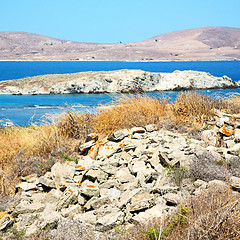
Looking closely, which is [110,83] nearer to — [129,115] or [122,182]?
[129,115]

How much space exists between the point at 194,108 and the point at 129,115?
182 centimetres

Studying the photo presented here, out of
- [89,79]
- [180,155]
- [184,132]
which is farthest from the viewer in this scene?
[89,79]

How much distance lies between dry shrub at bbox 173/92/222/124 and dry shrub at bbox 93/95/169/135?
18.7 inches

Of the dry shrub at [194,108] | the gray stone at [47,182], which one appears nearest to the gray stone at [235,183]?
the gray stone at [47,182]

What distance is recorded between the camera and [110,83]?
36.0 m

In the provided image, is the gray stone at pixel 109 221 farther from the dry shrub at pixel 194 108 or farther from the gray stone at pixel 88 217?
the dry shrub at pixel 194 108

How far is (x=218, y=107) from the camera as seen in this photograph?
336 inches

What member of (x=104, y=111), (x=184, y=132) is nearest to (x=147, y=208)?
(x=184, y=132)

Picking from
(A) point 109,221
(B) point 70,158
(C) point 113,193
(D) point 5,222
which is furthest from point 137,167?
(D) point 5,222

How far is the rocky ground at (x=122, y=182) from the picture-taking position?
11.9ft

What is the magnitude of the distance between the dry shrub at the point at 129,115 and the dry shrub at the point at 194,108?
47 centimetres


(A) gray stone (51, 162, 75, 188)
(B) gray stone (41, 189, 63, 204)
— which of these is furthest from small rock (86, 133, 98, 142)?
(B) gray stone (41, 189, 63, 204)

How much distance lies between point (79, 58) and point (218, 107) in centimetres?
16348

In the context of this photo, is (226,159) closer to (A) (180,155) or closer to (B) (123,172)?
(A) (180,155)
